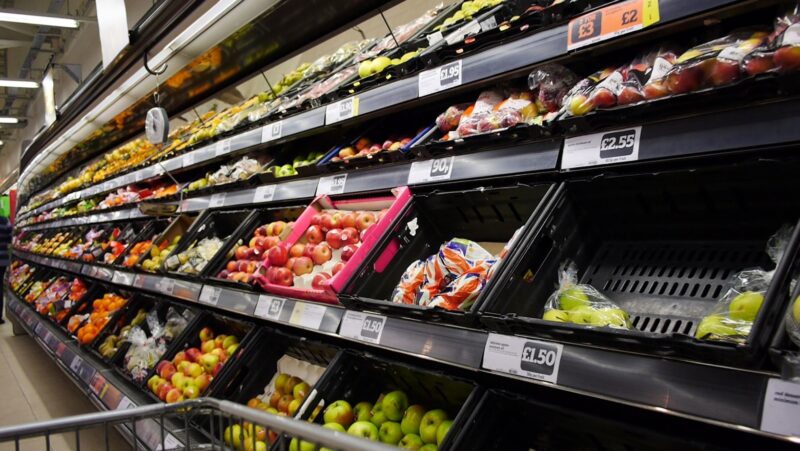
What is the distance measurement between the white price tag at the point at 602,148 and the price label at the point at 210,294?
5.12 ft

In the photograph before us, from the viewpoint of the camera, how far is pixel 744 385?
0.79 meters

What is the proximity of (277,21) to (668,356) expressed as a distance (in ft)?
8.29

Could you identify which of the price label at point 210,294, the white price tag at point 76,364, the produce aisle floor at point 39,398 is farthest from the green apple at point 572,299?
the white price tag at point 76,364

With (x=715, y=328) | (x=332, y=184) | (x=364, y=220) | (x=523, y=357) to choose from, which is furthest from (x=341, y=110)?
(x=715, y=328)

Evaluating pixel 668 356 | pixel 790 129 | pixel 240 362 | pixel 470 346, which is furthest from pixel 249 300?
pixel 790 129

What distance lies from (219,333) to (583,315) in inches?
85.1

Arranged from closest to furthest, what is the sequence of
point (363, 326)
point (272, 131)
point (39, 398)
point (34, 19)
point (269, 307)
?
point (363, 326), point (269, 307), point (272, 131), point (39, 398), point (34, 19)

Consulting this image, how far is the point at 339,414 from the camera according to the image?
63.7 inches

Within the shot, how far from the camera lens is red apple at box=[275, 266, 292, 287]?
2104mm

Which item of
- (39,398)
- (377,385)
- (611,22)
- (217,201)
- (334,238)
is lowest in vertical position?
(39,398)

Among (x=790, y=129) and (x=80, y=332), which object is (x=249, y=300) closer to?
(x=790, y=129)

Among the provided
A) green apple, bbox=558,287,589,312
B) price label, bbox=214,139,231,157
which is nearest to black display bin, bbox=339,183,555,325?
green apple, bbox=558,287,589,312

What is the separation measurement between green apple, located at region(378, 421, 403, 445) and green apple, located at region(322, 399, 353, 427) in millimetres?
104

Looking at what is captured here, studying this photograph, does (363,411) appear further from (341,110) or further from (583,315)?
(341,110)
